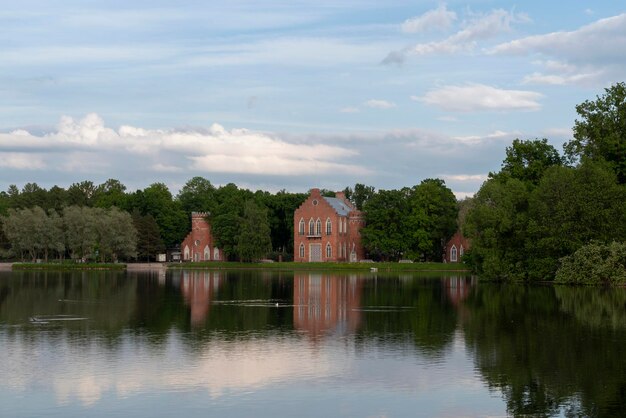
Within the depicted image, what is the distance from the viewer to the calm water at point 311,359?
730 inches

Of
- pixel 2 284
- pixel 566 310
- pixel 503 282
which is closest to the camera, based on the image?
pixel 566 310

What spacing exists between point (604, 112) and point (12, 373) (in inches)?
2431

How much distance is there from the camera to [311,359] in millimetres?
24594

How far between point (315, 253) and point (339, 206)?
855 centimetres

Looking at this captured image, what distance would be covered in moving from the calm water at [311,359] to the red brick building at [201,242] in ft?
259

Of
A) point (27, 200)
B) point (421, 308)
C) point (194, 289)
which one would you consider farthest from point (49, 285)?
point (27, 200)

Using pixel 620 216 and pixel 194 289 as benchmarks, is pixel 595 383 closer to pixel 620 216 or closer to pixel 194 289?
pixel 194 289

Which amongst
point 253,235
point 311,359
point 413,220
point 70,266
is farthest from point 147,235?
point 311,359

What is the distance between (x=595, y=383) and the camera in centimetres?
2088

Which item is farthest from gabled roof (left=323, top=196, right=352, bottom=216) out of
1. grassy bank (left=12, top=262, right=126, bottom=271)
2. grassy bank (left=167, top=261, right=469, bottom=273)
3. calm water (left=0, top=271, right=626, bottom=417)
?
calm water (left=0, top=271, right=626, bottom=417)

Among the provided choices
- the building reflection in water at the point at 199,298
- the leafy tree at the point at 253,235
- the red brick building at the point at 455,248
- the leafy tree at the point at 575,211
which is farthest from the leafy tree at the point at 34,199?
the leafy tree at the point at 575,211

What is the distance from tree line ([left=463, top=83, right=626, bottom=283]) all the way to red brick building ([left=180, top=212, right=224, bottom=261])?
182 ft

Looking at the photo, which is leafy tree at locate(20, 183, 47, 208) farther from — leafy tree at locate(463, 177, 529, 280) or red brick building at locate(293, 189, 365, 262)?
leafy tree at locate(463, 177, 529, 280)

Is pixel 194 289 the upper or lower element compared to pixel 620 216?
lower
